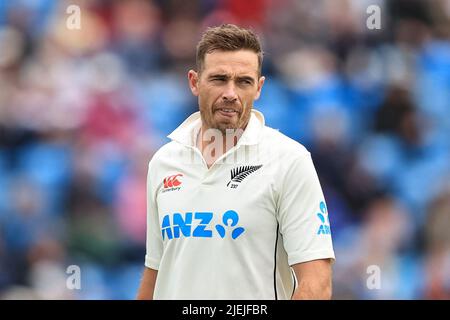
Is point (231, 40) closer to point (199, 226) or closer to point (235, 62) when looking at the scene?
point (235, 62)

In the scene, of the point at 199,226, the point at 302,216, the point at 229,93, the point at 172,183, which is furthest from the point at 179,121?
the point at 302,216

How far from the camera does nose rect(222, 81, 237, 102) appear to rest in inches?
132

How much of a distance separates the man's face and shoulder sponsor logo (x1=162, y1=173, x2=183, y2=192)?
10.1 inches

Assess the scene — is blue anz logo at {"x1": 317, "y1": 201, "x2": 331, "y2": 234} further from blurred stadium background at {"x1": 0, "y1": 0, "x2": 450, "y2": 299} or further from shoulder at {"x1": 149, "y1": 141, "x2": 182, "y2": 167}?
blurred stadium background at {"x1": 0, "y1": 0, "x2": 450, "y2": 299}

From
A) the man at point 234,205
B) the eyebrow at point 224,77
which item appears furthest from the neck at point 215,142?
the eyebrow at point 224,77

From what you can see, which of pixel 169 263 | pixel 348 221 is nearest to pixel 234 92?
pixel 169 263

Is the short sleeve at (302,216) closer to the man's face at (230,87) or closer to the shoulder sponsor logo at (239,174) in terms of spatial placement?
the shoulder sponsor logo at (239,174)

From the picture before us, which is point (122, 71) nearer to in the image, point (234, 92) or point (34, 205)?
point (34, 205)

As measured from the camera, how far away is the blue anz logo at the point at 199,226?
3.22 meters

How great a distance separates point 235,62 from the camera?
3.38 meters

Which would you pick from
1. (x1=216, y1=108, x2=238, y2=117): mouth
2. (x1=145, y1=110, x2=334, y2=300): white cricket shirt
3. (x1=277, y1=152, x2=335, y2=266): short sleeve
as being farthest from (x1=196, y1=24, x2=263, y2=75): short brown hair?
(x1=277, y1=152, x2=335, y2=266): short sleeve

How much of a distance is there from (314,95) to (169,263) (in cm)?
444
